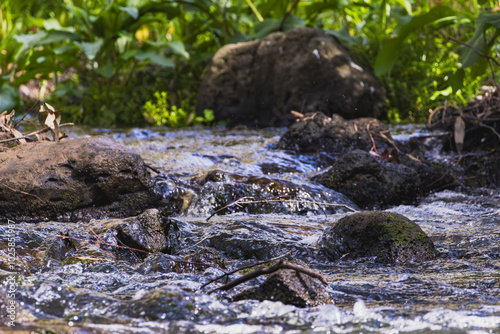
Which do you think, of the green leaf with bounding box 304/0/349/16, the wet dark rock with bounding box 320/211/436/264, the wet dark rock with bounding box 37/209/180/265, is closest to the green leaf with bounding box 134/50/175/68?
the green leaf with bounding box 304/0/349/16

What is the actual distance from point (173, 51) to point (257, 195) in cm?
530

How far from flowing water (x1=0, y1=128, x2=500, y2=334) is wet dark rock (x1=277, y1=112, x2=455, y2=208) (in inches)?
6.1

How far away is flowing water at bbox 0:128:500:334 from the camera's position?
4.93ft

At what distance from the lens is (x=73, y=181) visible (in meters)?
3.03

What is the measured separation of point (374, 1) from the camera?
836 centimetres

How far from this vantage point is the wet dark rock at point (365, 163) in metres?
3.64

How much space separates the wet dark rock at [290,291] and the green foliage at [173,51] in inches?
226

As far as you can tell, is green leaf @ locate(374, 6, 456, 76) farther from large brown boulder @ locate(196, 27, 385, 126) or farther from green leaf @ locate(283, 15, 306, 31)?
green leaf @ locate(283, 15, 306, 31)

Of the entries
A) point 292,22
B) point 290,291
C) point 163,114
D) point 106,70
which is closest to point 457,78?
point 292,22

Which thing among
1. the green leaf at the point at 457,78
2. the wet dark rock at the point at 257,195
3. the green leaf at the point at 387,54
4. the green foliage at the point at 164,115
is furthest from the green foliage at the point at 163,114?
the wet dark rock at the point at 257,195

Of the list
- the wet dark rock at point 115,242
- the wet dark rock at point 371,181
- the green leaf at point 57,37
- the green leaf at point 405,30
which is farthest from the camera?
the green leaf at point 57,37

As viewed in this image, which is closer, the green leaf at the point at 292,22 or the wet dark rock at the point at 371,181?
the wet dark rock at the point at 371,181

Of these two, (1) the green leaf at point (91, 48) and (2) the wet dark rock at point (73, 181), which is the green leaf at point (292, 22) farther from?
(2) the wet dark rock at point (73, 181)

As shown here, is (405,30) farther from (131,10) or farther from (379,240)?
(131,10)
